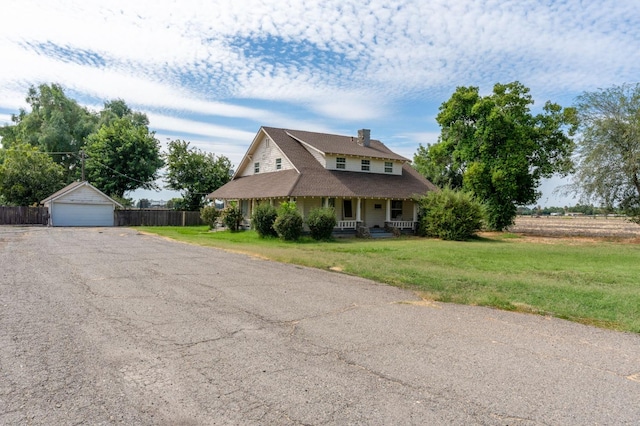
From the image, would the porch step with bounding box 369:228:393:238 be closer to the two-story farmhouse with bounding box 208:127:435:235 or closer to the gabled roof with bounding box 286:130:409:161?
the two-story farmhouse with bounding box 208:127:435:235

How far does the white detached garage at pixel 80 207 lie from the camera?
36.6 metres

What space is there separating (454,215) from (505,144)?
40.2 feet

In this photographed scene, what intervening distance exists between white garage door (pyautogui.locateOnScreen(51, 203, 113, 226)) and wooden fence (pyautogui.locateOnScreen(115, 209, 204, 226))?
3.12 ft

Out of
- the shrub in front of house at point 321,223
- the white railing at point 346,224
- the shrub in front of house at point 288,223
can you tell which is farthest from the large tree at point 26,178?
the shrub in front of house at point 321,223

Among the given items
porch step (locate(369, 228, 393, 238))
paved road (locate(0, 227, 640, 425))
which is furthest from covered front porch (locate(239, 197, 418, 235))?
paved road (locate(0, 227, 640, 425))

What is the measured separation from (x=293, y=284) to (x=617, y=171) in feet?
91.7

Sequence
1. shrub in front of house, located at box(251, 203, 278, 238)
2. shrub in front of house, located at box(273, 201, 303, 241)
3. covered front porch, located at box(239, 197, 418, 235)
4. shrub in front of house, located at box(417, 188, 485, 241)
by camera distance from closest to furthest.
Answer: shrub in front of house, located at box(273, 201, 303, 241)
shrub in front of house, located at box(251, 203, 278, 238)
shrub in front of house, located at box(417, 188, 485, 241)
covered front porch, located at box(239, 197, 418, 235)

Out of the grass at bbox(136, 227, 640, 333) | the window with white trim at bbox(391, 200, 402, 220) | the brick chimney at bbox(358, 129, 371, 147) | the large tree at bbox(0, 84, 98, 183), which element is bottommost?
the grass at bbox(136, 227, 640, 333)

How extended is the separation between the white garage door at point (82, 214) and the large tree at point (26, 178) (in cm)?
729

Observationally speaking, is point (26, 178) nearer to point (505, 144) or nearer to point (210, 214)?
point (210, 214)

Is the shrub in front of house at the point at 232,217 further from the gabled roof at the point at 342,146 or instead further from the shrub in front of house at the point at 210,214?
the gabled roof at the point at 342,146

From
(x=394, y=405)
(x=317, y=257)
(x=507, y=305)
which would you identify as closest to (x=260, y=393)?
(x=394, y=405)

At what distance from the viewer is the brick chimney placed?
33.4 meters

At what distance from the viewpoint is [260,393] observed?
400cm
